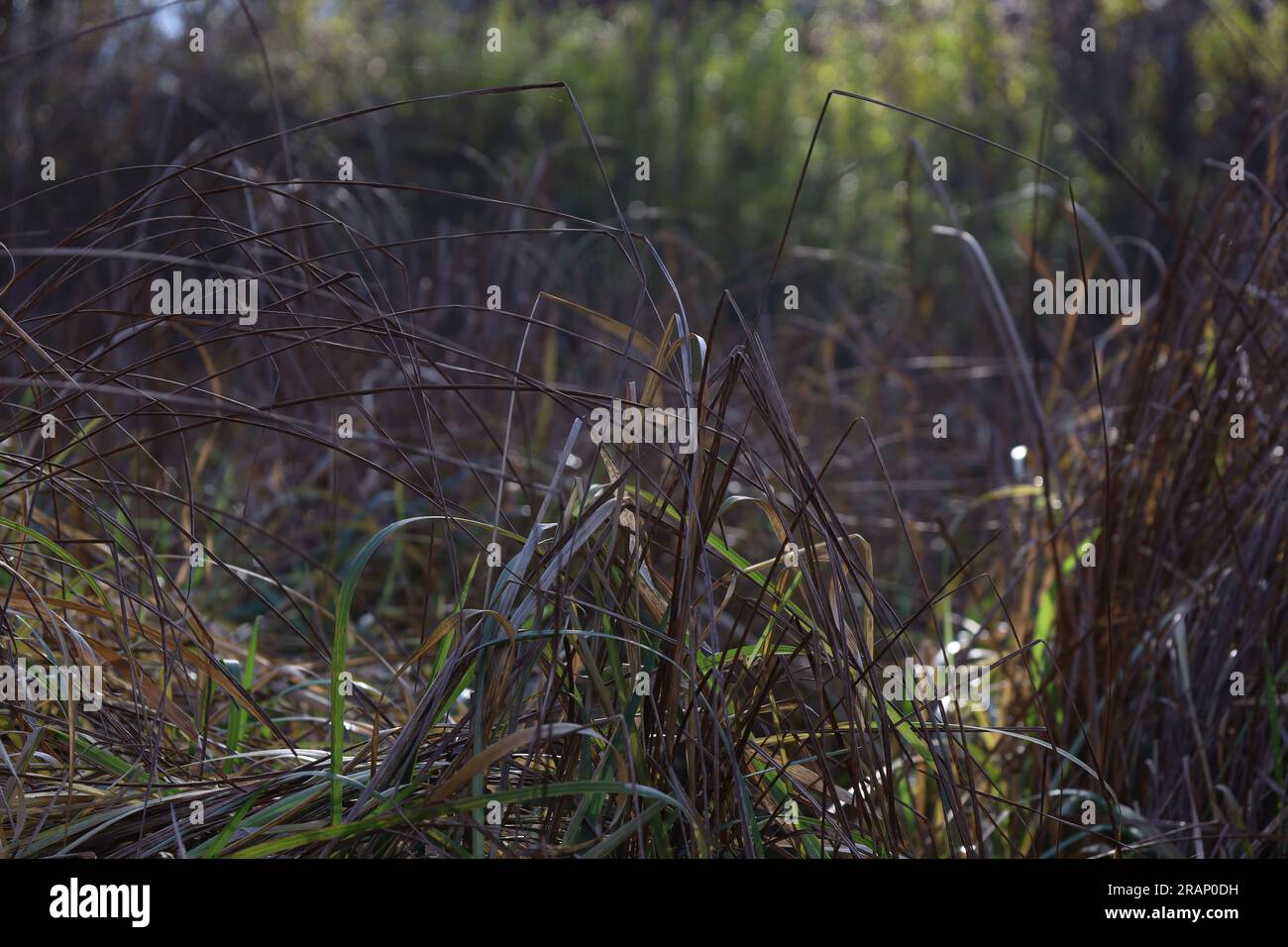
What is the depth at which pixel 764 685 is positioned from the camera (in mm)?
1144

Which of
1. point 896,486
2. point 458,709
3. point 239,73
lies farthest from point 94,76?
point 458,709

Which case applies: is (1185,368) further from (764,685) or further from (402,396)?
(402,396)

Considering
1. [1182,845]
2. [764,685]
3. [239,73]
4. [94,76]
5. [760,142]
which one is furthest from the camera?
[760,142]

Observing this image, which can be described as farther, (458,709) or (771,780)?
(458,709)

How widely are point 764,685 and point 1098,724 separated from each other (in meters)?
0.78

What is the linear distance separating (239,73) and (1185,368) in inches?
214

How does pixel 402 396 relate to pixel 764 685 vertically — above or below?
above

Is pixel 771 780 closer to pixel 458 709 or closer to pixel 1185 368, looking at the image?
pixel 458 709
